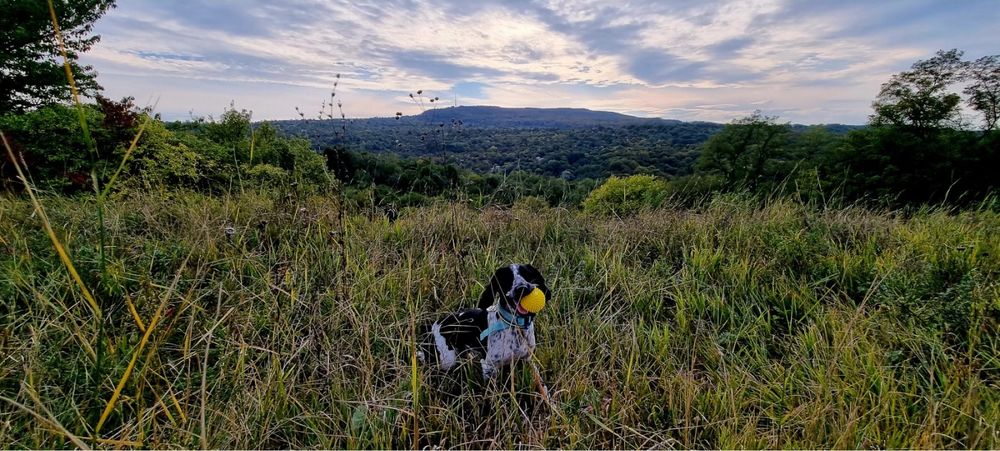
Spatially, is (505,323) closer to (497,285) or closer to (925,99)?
(497,285)

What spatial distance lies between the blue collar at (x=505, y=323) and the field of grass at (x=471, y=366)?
0.75ft

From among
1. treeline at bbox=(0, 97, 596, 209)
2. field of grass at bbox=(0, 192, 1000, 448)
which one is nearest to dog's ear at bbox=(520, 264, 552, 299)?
field of grass at bbox=(0, 192, 1000, 448)

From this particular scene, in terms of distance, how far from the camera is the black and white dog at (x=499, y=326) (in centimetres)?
171

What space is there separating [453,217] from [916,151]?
75.5 feet

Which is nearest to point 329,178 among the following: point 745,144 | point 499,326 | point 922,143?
point 499,326

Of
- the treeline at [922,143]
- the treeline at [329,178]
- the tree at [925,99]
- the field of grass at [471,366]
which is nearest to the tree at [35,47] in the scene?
the treeline at [329,178]

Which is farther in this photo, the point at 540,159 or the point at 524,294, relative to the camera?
the point at 540,159

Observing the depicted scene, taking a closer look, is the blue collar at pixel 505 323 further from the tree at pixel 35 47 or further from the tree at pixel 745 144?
the tree at pixel 745 144

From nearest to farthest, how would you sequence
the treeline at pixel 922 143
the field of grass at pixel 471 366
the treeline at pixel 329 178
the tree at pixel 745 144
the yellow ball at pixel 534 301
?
the field of grass at pixel 471 366 → the yellow ball at pixel 534 301 → the treeline at pixel 329 178 → the treeline at pixel 922 143 → the tree at pixel 745 144

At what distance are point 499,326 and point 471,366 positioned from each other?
0.28m

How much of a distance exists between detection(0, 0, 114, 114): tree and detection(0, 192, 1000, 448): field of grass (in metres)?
12.0

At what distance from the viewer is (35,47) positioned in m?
11.2

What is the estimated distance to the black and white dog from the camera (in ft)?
5.62

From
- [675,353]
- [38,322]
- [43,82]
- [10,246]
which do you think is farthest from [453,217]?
[43,82]
